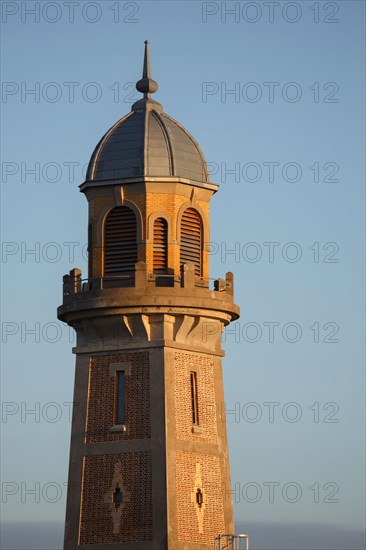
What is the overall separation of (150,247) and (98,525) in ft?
36.6

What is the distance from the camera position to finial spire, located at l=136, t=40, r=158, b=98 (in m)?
94.4

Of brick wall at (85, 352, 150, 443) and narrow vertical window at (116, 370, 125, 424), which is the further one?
narrow vertical window at (116, 370, 125, 424)

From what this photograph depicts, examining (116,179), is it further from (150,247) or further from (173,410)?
(173,410)

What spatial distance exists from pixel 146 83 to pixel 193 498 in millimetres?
17433

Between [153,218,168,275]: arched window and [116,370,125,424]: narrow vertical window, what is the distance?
14.4 feet

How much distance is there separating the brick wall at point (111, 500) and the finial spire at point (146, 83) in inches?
606

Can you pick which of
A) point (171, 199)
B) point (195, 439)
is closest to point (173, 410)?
point (195, 439)

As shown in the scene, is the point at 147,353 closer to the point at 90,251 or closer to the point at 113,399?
the point at 113,399

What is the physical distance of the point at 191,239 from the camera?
92.3 metres

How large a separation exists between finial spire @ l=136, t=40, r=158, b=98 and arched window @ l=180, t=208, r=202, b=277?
5706 millimetres

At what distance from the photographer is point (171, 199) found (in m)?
91.4

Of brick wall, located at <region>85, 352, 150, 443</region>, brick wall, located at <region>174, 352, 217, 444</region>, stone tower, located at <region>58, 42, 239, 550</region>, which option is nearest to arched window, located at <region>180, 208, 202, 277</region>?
stone tower, located at <region>58, 42, 239, 550</region>

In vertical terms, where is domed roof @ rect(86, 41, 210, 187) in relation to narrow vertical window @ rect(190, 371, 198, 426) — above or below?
above

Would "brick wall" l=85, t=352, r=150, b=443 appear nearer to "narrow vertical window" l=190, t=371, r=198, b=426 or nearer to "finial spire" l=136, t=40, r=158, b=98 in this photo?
"narrow vertical window" l=190, t=371, r=198, b=426
